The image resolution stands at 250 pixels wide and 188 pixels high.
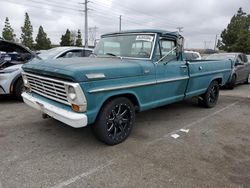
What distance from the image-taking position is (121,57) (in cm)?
454

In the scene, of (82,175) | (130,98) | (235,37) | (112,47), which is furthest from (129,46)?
(235,37)

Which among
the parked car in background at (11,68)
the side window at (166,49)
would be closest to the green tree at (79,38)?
the parked car in background at (11,68)

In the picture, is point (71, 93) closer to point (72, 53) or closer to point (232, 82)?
point (72, 53)

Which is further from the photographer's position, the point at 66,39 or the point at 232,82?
the point at 66,39

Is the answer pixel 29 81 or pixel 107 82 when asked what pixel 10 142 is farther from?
pixel 107 82

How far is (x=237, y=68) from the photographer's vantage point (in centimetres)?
1005

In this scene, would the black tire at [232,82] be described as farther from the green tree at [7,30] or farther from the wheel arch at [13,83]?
the green tree at [7,30]

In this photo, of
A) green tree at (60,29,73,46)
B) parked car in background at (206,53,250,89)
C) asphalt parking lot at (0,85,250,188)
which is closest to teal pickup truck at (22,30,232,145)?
asphalt parking lot at (0,85,250,188)

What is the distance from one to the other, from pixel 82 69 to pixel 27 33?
1853 inches

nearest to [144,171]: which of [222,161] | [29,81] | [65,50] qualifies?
[222,161]

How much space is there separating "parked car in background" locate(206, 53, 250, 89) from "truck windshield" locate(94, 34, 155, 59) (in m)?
6.36

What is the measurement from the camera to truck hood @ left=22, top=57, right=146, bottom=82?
323 centimetres

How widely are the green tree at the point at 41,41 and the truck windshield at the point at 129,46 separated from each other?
4507 cm

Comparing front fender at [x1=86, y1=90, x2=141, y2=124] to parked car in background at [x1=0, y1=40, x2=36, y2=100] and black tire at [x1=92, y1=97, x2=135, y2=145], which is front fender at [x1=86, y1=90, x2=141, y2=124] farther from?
parked car in background at [x1=0, y1=40, x2=36, y2=100]
